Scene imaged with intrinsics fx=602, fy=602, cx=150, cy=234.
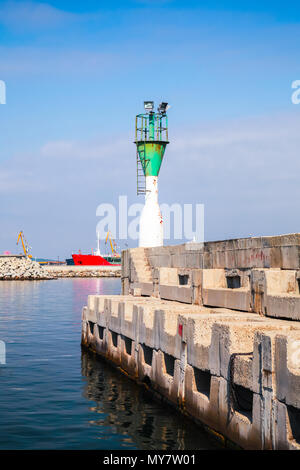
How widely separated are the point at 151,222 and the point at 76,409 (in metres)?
14.5

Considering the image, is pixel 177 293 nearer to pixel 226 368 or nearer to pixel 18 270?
pixel 226 368

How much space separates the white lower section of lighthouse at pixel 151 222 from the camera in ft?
87.2

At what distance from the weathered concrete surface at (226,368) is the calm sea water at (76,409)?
43 centimetres

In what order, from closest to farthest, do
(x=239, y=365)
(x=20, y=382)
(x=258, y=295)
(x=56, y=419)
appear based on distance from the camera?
(x=239, y=365) < (x=56, y=419) < (x=258, y=295) < (x=20, y=382)

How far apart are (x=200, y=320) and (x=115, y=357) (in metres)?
7.01

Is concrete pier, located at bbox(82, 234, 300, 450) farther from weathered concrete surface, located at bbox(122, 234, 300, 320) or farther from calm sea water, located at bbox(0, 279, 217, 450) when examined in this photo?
calm sea water, located at bbox(0, 279, 217, 450)

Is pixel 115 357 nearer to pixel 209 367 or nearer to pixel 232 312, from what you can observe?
pixel 232 312

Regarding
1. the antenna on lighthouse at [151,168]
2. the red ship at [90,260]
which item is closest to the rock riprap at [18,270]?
the red ship at [90,260]

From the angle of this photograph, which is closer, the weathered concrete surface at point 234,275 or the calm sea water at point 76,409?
the calm sea water at point 76,409

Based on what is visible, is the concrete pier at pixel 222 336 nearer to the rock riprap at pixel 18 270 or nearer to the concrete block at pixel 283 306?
the concrete block at pixel 283 306

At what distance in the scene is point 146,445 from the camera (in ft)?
34.0
